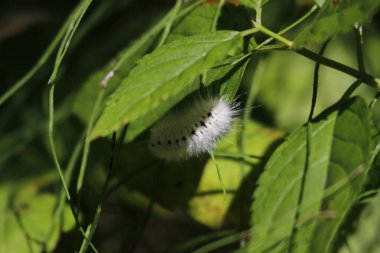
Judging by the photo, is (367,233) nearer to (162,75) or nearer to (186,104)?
(186,104)

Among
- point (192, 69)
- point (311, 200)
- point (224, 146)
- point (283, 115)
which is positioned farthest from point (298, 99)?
point (192, 69)

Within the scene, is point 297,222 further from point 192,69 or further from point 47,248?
point 47,248

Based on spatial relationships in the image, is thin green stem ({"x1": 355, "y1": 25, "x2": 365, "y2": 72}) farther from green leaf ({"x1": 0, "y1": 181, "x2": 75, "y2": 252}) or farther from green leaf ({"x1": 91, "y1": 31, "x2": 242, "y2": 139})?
green leaf ({"x1": 0, "y1": 181, "x2": 75, "y2": 252})

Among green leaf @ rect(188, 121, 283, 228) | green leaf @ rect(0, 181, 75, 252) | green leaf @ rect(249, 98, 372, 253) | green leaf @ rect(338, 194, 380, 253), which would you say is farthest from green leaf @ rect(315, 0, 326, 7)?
green leaf @ rect(0, 181, 75, 252)

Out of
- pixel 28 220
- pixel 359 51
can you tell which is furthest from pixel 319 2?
pixel 28 220

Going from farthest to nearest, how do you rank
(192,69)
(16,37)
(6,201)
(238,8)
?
(16,37) → (6,201) → (238,8) → (192,69)

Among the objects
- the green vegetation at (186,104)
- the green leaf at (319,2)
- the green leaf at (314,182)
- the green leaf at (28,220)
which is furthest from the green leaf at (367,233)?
the green leaf at (28,220)
